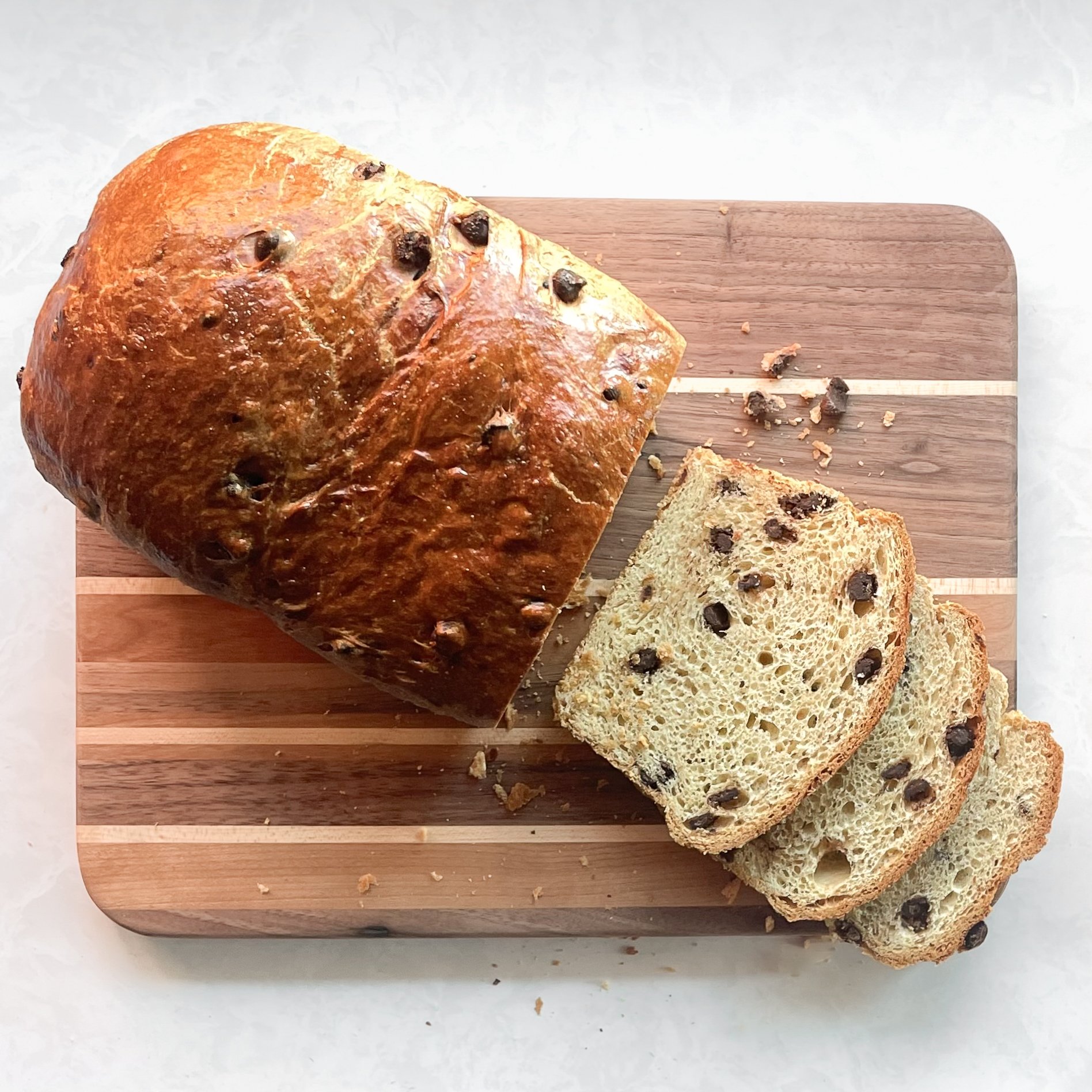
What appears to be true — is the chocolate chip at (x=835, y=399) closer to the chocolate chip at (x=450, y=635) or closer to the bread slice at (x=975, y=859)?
the bread slice at (x=975, y=859)

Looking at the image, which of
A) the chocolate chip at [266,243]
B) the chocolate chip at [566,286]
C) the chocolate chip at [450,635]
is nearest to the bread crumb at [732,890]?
the chocolate chip at [450,635]

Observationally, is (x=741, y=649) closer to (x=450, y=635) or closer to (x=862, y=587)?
(x=862, y=587)

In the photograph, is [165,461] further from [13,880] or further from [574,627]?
[13,880]

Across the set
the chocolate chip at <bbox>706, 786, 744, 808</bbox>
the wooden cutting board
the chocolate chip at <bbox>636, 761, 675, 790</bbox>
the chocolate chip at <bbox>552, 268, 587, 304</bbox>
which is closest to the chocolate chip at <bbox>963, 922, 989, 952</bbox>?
the wooden cutting board

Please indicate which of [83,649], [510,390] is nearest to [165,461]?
[510,390]

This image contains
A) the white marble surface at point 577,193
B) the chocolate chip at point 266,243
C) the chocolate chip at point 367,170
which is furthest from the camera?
the white marble surface at point 577,193

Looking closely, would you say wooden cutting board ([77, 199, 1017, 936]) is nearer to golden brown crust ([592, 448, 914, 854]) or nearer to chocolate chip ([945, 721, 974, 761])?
golden brown crust ([592, 448, 914, 854])

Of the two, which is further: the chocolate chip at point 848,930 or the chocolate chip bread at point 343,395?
the chocolate chip at point 848,930
